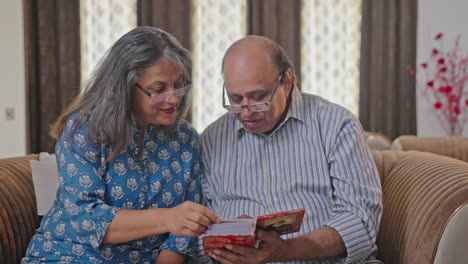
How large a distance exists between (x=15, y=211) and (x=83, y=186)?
1.51 ft

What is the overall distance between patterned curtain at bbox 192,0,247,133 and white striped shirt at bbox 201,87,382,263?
12.1 ft

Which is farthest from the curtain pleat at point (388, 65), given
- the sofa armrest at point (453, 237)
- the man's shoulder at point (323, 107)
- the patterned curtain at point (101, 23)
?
the sofa armrest at point (453, 237)

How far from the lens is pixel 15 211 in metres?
2.10

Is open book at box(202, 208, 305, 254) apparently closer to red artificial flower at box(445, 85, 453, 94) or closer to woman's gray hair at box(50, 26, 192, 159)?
woman's gray hair at box(50, 26, 192, 159)

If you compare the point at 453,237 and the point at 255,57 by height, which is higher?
the point at 255,57

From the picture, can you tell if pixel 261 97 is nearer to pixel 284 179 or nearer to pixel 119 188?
pixel 284 179

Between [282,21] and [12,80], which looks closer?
[12,80]

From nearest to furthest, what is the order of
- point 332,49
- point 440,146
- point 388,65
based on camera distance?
point 440,146, point 388,65, point 332,49

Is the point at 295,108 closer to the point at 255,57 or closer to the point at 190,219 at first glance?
the point at 255,57

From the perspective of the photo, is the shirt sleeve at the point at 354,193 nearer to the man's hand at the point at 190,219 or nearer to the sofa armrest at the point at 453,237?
the sofa armrest at the point at 453,237

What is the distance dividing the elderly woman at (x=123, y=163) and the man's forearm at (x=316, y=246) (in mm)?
371

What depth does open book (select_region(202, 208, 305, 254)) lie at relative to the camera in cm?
152

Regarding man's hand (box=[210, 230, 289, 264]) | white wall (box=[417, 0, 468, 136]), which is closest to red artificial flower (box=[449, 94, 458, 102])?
white wall (box=[417, 0, 468, 136])

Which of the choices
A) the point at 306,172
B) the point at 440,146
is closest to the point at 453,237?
the point at 306,172
